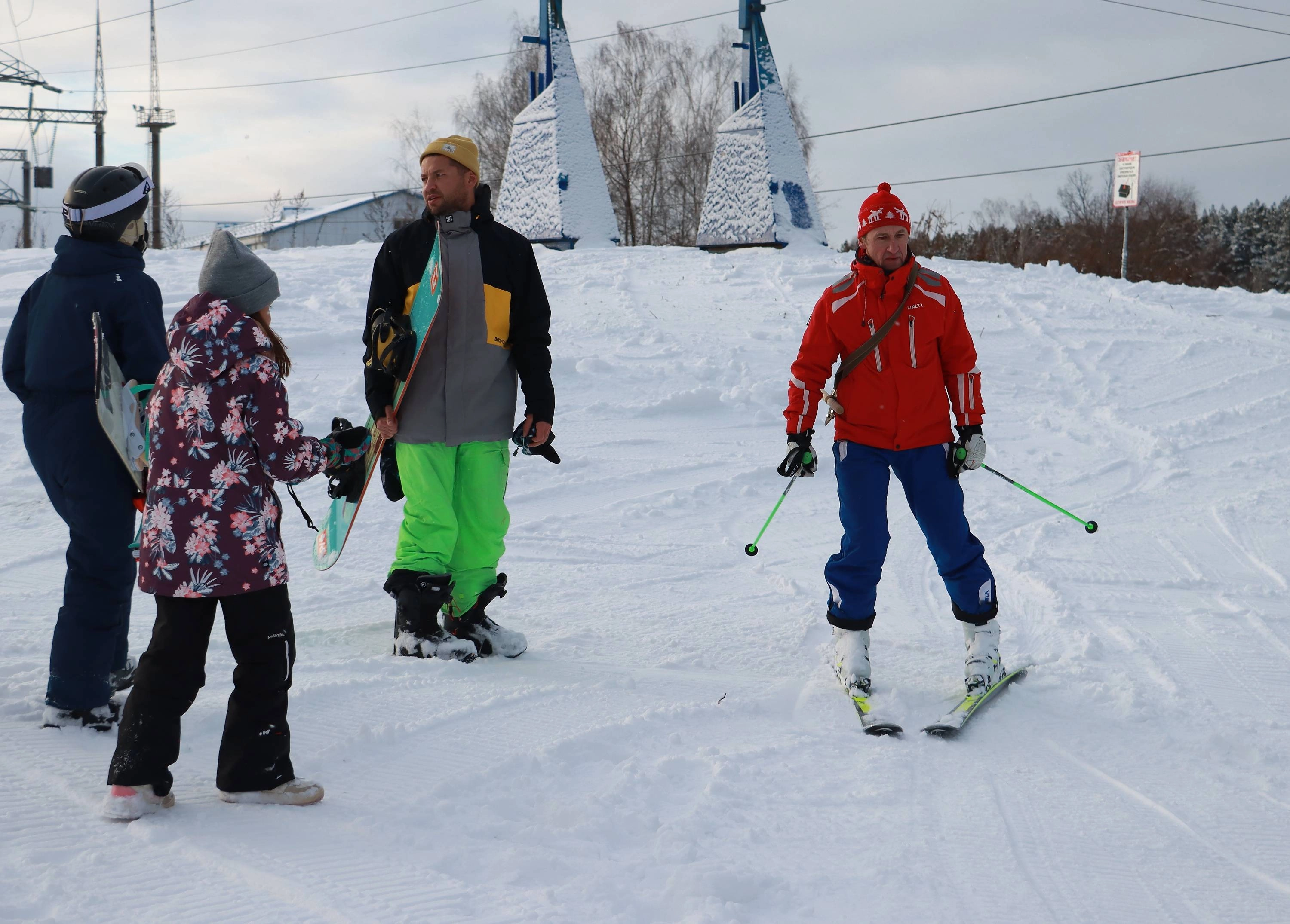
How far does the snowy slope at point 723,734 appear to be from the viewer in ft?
7.43

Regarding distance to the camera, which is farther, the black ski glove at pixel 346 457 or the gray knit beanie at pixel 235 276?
the black ski glove at pixel 346 457

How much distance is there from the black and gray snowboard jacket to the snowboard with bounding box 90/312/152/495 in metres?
0.88

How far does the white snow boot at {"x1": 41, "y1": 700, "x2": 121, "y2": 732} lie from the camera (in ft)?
10.1

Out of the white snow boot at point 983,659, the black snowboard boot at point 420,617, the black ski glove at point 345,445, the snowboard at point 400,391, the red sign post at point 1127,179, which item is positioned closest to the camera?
the black ski glove at point 345,445

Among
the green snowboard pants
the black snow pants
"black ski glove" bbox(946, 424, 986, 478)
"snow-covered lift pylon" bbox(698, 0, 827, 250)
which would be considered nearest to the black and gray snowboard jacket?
the green snowboard pants

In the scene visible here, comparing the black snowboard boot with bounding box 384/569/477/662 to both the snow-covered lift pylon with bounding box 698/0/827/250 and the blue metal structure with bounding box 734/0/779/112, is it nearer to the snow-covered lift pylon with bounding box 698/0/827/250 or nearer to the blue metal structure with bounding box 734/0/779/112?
the snow-covered lift pylon with bounding box 698/0/827/250

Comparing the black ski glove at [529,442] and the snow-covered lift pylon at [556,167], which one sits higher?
the snow-covered lift pylon at [556,167]

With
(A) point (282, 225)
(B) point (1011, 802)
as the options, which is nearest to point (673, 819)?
(B) point (1011, 802)

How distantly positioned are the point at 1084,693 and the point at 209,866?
2856mm

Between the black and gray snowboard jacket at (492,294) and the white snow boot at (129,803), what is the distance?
1.66 meters

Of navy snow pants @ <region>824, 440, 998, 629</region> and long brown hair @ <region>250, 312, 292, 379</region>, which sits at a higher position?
long brown hair @ <region>250, 312, 292, 379</region>

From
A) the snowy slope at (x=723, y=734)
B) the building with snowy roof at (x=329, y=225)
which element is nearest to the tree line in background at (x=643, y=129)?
the building with snowy roof at (x=329, y=225)

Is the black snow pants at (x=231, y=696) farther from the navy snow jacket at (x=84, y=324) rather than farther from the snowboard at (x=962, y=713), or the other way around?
the snowboard at (x=962, y=713)

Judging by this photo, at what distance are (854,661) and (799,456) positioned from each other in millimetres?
747
